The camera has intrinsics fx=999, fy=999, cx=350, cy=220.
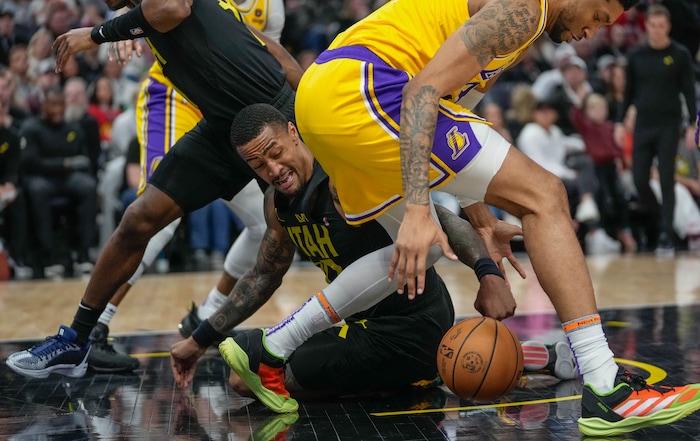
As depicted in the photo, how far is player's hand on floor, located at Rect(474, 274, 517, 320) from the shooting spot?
383 centimetres

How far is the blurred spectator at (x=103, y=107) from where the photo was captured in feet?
34.3

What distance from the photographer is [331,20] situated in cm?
1391

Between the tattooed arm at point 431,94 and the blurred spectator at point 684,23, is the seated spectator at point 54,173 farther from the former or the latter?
the blurred spectator at point 684,23

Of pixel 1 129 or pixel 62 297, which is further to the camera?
pixel 1 129

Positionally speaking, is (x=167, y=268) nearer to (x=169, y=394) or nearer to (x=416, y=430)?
(x=169, y=394)

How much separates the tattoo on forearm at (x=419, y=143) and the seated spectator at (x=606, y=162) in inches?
311

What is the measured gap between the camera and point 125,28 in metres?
4.12

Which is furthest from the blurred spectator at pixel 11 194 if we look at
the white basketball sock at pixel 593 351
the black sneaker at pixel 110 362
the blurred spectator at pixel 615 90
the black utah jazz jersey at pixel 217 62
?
the white basketball sock at pixel 593 351

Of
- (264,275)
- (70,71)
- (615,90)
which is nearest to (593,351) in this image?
(264,275)

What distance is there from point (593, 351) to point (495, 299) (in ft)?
1.89

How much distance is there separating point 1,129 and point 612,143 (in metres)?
6.30

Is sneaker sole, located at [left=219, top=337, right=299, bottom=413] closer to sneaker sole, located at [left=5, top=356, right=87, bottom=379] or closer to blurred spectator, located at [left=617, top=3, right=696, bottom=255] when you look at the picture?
sneaker sole, located at [left=5, top=356, right=87, bottom=379]

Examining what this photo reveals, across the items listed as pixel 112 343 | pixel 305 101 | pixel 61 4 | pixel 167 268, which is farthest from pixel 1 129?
pixel 305 101

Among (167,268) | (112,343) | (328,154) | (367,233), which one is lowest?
(167,268)
